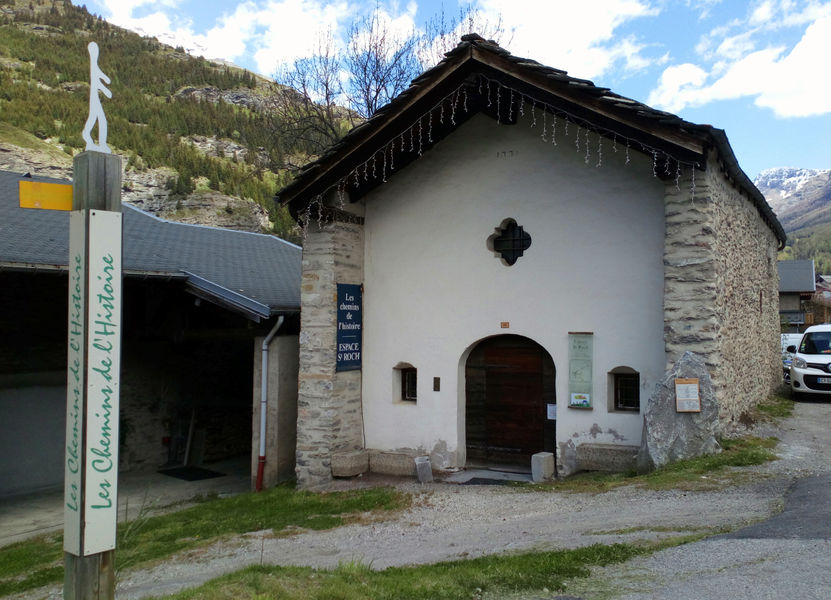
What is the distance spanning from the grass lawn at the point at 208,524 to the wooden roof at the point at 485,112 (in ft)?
14.2

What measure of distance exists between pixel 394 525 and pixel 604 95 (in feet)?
18.5

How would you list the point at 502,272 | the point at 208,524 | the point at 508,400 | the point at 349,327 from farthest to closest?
the point at 349,327
the point at 508,400
the point at 502,272
the point at 208,524

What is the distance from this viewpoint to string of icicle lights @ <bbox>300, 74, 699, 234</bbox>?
860 centimetres

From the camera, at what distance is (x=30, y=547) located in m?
8.62

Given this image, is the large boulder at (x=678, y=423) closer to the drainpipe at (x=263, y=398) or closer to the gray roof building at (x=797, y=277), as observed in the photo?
the drainpipe at (x=263, y=398)

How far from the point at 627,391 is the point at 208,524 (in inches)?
227

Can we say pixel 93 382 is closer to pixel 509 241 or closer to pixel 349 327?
pixel 349 327

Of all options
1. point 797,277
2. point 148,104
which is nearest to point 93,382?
point 797,277

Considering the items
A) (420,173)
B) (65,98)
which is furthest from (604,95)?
(65,98)

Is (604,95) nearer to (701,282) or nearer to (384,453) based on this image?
(701,282)

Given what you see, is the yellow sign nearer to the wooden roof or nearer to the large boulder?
the wooden roof

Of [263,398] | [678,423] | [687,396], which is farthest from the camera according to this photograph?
[263,398]

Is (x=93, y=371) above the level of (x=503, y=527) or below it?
above

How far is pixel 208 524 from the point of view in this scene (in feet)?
28.2
